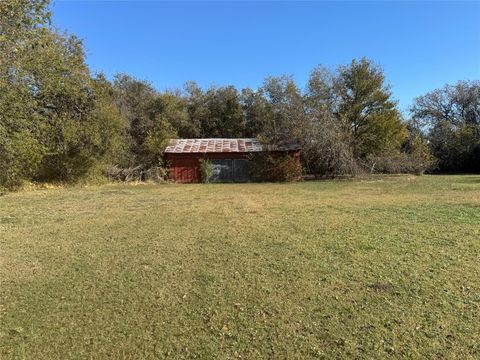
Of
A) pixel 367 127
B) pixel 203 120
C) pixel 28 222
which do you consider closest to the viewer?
pixel 28 222

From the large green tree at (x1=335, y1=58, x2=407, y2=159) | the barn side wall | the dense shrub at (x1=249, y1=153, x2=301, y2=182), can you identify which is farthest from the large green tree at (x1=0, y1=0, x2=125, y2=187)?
the large green tree at (x1=335, y1=58, x2=407, y2=159)

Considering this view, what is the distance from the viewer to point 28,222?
9102 millimetres

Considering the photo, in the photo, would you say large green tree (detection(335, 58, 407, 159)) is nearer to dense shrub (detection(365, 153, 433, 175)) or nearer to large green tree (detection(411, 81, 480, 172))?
dense shrub (detection(365, 153, 433, 175))

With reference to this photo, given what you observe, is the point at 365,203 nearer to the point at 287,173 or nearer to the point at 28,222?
the point at 28,222

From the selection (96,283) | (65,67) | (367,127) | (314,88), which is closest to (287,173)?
(367,127)

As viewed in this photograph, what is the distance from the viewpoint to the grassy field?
3244 mm

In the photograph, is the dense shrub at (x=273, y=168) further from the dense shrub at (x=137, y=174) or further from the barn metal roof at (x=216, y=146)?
the dense shrub at (x=137, y=174)

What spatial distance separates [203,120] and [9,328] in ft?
108

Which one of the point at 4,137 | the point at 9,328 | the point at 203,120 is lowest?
the point at 9,328

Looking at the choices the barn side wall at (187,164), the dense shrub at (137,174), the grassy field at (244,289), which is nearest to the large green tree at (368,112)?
the barn side wall at (187,164)

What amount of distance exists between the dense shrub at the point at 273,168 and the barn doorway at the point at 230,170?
566 millimetres

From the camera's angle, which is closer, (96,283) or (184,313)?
(184,313)

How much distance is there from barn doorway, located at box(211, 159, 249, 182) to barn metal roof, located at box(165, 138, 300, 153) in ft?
2.65

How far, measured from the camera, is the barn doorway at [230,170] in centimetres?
2519
